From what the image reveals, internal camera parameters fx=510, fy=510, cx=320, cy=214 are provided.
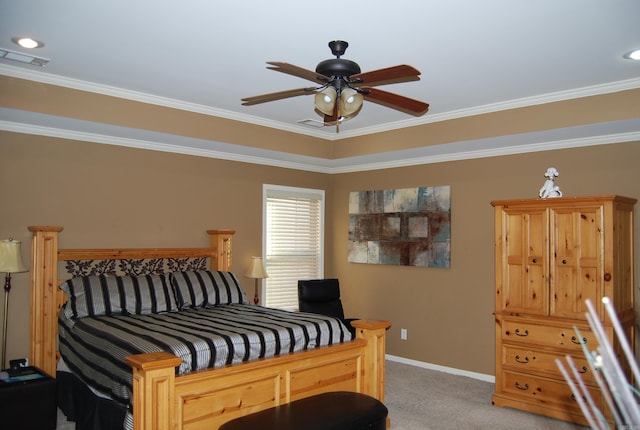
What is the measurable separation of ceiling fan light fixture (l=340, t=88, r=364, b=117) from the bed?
1.58 meters

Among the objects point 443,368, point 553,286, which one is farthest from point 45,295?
point 553,286

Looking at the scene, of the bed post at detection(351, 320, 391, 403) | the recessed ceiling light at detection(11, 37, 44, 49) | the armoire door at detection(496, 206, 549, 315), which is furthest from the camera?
the armoire door at detection(496, 206, 549, 315)

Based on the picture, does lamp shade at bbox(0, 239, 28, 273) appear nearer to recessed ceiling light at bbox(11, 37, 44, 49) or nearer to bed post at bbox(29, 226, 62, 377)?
bed post at bbox(29, 226, 62, 377)

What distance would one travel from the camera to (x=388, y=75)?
2.56 m

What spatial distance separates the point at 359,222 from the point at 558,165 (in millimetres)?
2388

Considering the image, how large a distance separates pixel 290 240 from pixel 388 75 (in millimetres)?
3796

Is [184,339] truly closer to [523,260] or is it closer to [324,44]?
[324,44]

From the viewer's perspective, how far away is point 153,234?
492 cm

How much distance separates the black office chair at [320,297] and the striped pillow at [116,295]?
57.4 inches

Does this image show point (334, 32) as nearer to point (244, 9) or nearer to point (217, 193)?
point (244, 9)

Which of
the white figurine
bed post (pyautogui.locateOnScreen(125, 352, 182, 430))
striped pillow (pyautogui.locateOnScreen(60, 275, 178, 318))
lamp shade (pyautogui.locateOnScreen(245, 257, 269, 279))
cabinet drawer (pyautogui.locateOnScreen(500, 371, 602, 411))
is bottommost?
cabinet drawer (pyautogui.locateOnScreen(500, 371, 602, 411))

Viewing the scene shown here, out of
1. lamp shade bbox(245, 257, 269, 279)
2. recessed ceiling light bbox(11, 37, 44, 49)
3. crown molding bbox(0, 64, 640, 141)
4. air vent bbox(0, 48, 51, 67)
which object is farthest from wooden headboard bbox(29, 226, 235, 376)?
lamp shade bbox(245, 257, 269, 279)

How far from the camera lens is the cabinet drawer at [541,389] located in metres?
3.92

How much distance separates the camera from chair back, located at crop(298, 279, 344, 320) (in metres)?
5.44
